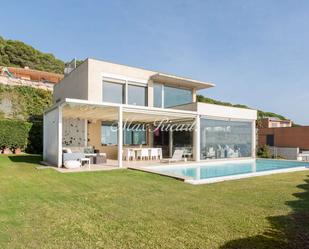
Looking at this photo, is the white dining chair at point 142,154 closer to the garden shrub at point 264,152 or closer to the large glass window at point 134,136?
the large glass window at point 134,136

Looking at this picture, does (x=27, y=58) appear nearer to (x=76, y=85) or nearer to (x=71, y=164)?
(x=76, y=85)

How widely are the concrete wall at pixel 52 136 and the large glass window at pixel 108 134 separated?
→ 5.32 meters

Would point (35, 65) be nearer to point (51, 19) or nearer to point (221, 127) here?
point (51, 19)

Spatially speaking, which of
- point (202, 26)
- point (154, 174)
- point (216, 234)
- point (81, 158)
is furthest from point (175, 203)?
point (202, 26)

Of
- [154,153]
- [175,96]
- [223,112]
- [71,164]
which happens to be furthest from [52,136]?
[223,112]

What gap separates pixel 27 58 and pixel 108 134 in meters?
41.6

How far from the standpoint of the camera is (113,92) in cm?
2228

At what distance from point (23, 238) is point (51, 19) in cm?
2306

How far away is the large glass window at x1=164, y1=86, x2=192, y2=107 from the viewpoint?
26.0 meters

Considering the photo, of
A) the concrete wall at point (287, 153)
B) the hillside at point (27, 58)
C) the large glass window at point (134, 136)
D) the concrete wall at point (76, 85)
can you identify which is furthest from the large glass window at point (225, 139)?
the hillside at point (27, 58)

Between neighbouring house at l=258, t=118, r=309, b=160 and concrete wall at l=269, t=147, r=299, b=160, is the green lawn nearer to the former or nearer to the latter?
concrete wall at l=269, t=147, r=299, b=160

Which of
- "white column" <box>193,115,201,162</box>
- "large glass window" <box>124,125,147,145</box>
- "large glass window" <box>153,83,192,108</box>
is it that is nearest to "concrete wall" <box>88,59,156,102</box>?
"large glass window" <box>153,83,192,108</box>

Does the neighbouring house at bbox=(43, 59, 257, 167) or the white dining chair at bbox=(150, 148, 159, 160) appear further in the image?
the white dining chair at bbox=(150, 148, 159, 160)

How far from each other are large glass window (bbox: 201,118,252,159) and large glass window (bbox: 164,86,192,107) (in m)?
4.78
